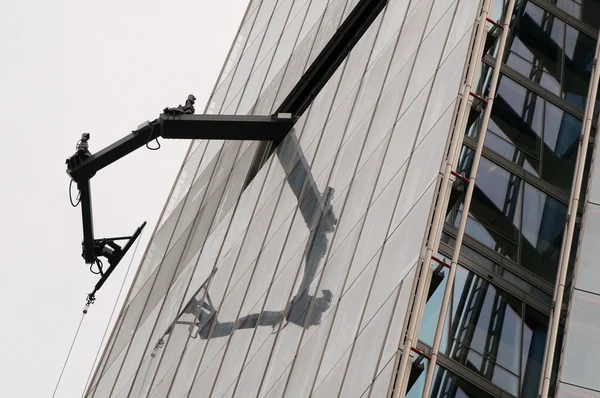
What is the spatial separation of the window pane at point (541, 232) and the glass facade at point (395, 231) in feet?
0.11

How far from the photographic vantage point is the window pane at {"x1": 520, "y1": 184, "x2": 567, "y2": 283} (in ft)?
79.5

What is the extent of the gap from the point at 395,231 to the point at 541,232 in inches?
110

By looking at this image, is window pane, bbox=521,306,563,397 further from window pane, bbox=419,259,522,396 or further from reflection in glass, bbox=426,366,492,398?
reflection in glass, bbox=426,366,492,398

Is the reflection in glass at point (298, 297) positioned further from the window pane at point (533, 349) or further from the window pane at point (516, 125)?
the window pane at point (533, 349)

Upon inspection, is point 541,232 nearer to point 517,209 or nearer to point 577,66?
point 517,209

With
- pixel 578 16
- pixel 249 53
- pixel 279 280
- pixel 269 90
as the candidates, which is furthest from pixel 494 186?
pixel 249 53

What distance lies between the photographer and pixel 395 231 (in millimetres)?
25422

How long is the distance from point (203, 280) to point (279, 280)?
26.6ft

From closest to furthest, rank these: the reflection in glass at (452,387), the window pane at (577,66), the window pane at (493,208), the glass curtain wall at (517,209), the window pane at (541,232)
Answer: the reflection in glass at (452,387), the glass curtain wall at (517,209), the window pane at (541,232), the window pane at (493,208), the window pane at (577,66)

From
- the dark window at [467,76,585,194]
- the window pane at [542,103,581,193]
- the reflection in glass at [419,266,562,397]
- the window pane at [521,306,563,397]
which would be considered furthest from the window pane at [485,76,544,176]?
the window pane at [521,306,563,397]

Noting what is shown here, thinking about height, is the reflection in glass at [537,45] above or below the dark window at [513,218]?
above

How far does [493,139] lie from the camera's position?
85.0ft

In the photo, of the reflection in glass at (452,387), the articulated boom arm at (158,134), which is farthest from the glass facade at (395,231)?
the articulated boom arm at (158,134)

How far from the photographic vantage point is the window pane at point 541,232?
24.2 metres
